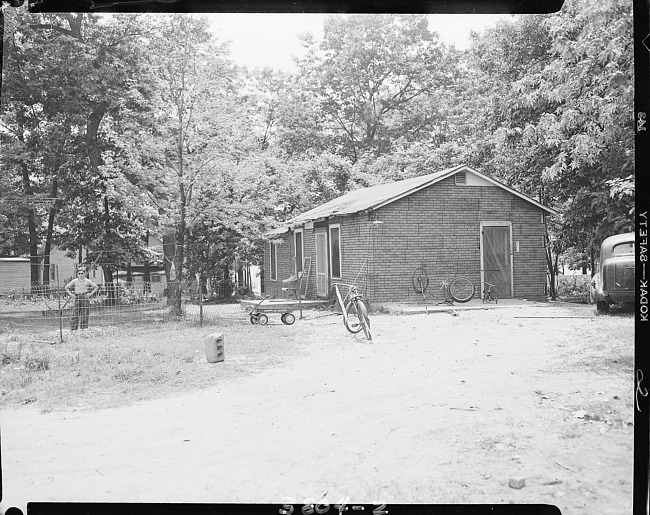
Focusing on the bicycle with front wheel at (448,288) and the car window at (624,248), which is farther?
the bicycle with front wheel at (448,288)

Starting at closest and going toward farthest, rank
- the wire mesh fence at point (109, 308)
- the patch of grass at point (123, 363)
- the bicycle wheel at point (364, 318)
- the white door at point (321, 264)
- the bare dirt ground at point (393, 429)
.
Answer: the bare dirt ground at point (393, 429) < the patch of grass at point (123, 363) < the wire mesh fence at point (109, 308) < the bicycle wheel at point (364, 318) < the white door at point (321, 264)

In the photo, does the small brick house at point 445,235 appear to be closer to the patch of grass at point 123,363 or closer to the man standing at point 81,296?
the patch of grass at point 123,363

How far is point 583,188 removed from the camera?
2.99 metres

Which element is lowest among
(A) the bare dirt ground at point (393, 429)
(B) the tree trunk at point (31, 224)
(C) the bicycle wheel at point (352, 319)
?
(A) the bare dirt ground at point (393, 429)

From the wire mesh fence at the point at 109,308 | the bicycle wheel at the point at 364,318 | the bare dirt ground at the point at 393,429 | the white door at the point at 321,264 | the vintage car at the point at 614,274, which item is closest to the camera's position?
the bare dirt ground at the point at 393,429

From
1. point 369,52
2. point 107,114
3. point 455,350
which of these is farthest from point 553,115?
point 107,114

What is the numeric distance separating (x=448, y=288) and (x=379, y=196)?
25.5 inches

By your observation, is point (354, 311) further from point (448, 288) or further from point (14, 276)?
point (14, 276)

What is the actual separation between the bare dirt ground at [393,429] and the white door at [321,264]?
1.24ft

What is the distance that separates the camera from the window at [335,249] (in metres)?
3.21

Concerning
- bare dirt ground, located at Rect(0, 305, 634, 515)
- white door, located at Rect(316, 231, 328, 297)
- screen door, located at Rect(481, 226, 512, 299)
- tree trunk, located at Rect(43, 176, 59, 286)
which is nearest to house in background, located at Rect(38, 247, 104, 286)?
tree trunk, located at Rect(43, 176, 59, 286)

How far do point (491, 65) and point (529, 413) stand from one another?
6.13 feet

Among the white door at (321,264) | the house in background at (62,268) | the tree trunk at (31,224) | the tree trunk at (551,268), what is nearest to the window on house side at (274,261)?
the white door at (321,264)

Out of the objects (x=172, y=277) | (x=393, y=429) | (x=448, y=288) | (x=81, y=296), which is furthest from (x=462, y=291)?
(x=81, y=296)
